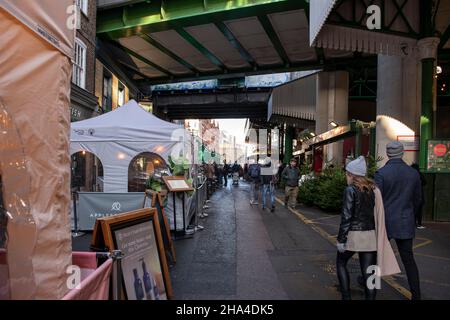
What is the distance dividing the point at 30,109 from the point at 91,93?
1632 cm

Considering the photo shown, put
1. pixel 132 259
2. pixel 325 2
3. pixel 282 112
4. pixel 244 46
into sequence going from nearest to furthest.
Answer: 1. pixel 132 259
2. pixel 325 2
3. pixel 244 46
4. pixel 282 112

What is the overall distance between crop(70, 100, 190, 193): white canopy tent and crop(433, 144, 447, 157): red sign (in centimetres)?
679

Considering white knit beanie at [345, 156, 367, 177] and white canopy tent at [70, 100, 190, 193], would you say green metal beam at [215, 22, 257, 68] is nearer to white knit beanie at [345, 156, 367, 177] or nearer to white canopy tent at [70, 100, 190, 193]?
white canopy tent at [70, 100, 190, 193]

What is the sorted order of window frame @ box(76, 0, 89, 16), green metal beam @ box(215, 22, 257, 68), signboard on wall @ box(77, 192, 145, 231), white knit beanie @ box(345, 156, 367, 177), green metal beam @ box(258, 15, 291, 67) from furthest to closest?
green metal beam @ box(215, 22, 257, 68)
window frame @ box(76, 0, 89, 16)
green metal beam @ box(258, 15, 291, 67)
signboard on wall @ box(77, 192, 145, 231)
white knit beanie @ box(345, 156, 367, 177)

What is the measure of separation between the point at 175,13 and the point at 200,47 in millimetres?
3898

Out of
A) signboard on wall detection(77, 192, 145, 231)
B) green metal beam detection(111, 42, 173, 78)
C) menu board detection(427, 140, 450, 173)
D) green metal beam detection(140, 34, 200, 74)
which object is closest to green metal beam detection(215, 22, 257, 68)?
green metal beam detection(140, 34, 200, 74)

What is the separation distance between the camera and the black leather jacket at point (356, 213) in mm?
4145

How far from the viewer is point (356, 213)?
4.15 meters

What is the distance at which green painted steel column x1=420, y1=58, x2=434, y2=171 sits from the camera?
10.4 meters

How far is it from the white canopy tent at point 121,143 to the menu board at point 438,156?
21.9 feet

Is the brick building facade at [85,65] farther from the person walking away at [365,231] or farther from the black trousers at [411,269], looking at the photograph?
the black trousers at [411,269]
